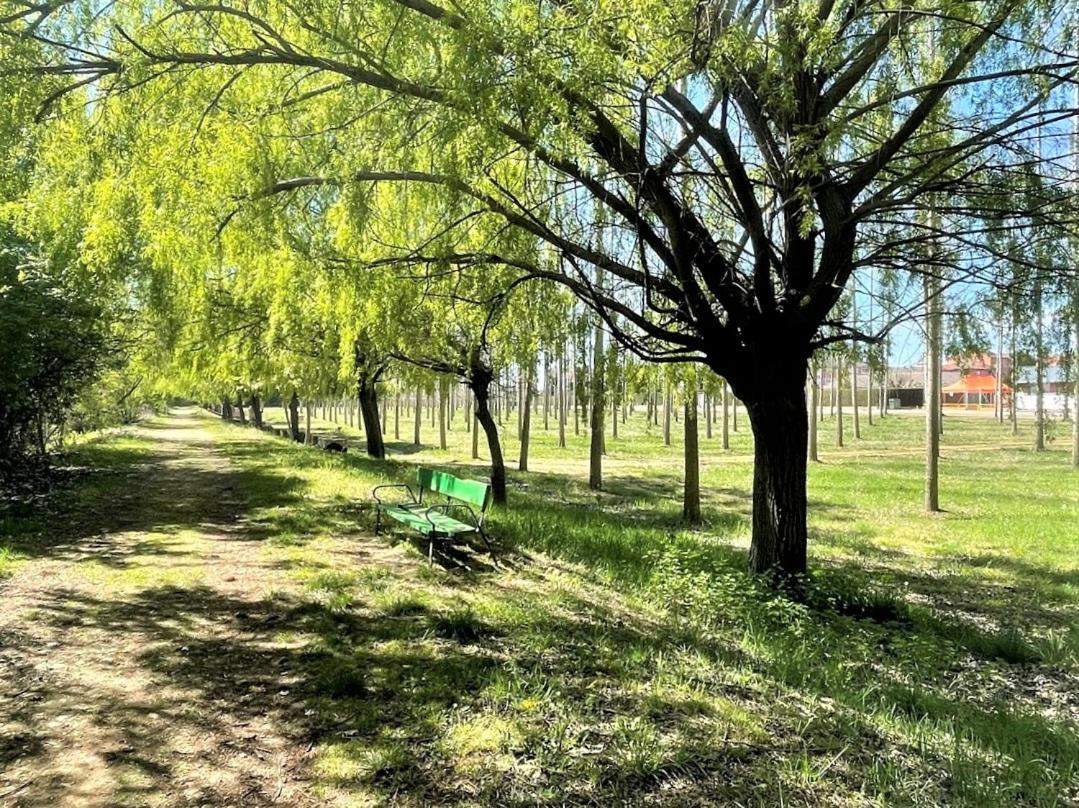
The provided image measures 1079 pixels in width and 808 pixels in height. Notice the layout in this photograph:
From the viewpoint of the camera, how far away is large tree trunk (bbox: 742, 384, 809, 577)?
6477 mm

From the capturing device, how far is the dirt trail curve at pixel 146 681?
3.03 meters

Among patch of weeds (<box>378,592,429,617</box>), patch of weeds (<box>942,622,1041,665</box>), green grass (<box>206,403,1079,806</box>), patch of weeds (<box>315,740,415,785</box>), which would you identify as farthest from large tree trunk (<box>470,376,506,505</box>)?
patch of weeds (<box>315,740,415,785</box>)

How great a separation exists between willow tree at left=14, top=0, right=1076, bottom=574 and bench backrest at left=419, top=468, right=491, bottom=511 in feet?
7.84

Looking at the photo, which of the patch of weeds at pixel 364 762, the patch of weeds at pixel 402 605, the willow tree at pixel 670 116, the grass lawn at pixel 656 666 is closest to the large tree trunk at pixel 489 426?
the grass lawn at pixel 656 666

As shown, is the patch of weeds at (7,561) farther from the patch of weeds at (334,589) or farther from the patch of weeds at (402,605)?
the patch of weeds at (402,605)

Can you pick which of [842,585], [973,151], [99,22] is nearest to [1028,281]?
[973,151]

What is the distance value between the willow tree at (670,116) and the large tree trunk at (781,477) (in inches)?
0.8

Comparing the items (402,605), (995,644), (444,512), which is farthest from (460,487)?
(995,644)

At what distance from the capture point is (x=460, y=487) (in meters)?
8.13

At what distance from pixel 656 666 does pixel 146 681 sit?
315 cm

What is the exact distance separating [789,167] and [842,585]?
14.2ft

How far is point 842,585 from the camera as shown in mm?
7039

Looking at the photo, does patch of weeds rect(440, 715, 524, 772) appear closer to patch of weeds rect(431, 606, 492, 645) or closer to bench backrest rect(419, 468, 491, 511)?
patch of weeds rect(431, 606, 492, 645)

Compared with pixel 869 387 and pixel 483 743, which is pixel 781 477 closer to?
pixel 483 743
